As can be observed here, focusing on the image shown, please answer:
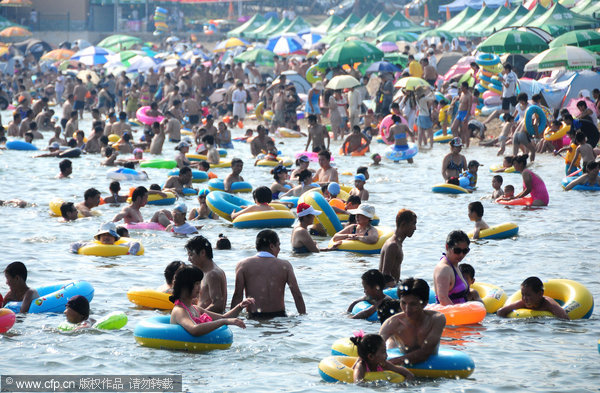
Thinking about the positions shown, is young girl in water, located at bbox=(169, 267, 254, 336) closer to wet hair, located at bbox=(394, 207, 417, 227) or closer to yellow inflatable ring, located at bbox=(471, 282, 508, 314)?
wet hair, located at bbox=(394, 207, 417, 227)

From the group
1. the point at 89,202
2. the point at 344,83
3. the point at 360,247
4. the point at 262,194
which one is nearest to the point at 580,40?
the point at 344,83

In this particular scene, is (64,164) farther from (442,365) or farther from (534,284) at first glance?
(442,365)

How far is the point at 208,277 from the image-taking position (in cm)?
849

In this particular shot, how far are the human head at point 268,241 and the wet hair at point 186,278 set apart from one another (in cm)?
109

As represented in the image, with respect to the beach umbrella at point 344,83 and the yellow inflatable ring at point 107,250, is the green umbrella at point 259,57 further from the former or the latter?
the yellow inflatable ring at point 107,250

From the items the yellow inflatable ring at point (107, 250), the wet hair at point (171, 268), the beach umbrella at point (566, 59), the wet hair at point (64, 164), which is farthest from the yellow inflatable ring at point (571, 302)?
the beach umbrella at point (566, 59)

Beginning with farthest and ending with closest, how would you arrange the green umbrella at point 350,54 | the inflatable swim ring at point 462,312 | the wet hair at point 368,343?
the green umbrella at point 350,54 → the inflatable swim ring at point 462,312 → the wet hair at point 368,343

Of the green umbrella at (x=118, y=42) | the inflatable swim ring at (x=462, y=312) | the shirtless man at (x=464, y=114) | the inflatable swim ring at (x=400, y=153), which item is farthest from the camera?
the green umbrella at (x=118, y=42)

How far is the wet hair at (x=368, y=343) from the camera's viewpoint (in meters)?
6.62

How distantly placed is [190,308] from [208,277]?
0.75 metres

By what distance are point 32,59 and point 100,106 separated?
1712cm

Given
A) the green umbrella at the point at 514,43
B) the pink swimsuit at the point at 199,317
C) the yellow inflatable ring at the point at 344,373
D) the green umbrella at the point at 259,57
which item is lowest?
the yellow inflatable ring at the point at 344,373

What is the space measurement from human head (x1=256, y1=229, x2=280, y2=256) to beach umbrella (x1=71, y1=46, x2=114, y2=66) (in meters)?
38.2

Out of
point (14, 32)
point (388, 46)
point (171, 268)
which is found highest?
point (14, 32)
